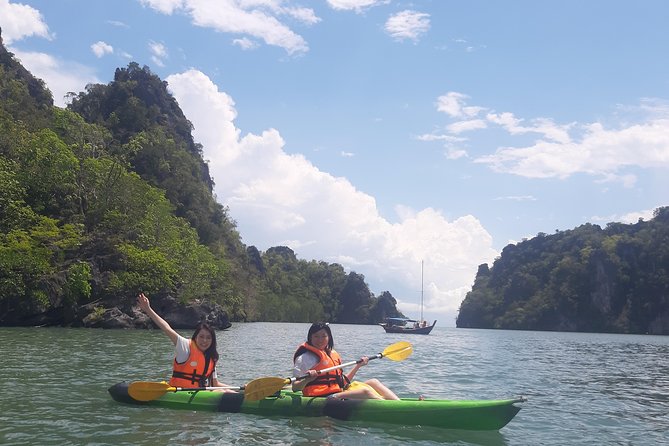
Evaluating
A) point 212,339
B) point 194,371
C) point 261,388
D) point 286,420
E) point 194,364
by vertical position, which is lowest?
point 286,420

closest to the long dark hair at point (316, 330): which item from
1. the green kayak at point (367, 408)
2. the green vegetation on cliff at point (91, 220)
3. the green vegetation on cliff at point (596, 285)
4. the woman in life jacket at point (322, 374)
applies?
the woman in life jacket at point (322, 374)

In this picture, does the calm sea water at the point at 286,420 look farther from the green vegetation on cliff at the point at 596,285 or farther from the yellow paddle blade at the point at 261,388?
the green vegetation on cliff at the point at 596,285

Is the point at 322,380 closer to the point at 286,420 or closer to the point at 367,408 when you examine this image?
the point at 286,420

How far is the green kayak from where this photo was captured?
7.93 m

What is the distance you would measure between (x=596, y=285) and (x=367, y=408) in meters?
111

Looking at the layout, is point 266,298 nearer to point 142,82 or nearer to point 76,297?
point 142,82

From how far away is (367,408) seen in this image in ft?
26.8

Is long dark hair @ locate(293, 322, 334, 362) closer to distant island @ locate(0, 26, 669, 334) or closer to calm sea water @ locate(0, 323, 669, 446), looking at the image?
calm sea water @ locate(0, 323, 669, 446)

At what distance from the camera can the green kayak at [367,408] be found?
793cm

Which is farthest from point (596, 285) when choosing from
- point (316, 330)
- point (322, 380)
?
point (316, 330)

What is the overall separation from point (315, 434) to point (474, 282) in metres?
149

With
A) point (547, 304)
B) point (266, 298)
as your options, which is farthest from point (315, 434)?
point (547, 304)

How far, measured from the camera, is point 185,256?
45094 millimetres

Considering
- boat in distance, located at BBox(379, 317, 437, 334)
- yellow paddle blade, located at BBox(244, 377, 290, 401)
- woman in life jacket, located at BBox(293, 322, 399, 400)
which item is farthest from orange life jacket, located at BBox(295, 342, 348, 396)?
boat in distance, located at BBox(379, 317, 437, 334)
